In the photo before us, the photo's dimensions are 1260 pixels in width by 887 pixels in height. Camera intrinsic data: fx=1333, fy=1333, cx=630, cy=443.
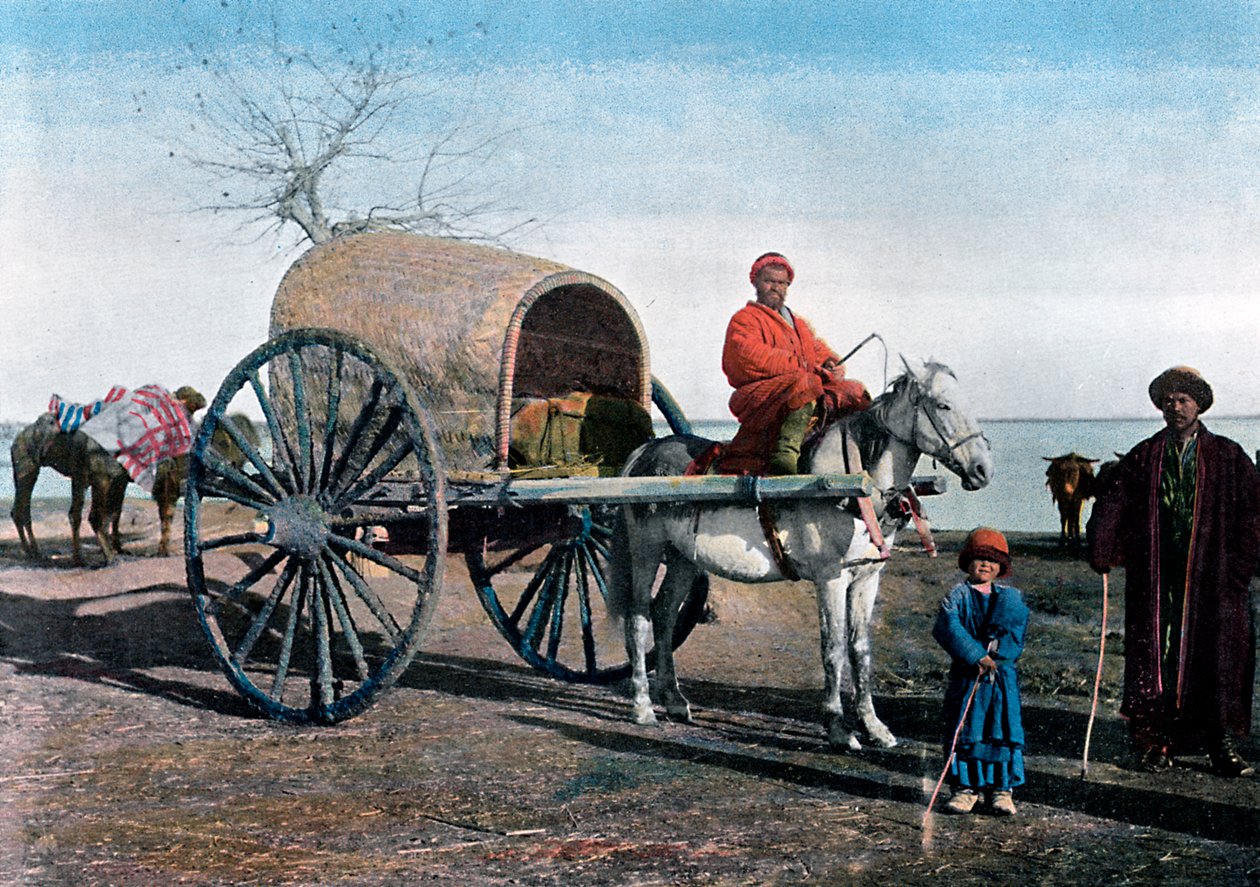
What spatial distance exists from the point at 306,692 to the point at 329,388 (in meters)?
2.41

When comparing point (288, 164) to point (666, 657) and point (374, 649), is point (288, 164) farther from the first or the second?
point (666, 657)

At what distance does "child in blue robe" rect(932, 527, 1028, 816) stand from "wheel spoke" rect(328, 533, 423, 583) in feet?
9.55

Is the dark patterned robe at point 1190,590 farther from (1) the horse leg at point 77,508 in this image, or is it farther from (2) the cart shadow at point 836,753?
(1) the horse leg at point 77,508

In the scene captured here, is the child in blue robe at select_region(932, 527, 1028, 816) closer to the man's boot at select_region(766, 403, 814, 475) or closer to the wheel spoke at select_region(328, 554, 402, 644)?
the man's boot at select_region(766, 403, 814, 475)

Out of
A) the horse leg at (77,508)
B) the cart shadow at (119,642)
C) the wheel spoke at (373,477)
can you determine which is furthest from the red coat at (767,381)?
the horse leg at (77,508)

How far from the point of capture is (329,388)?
777 cm

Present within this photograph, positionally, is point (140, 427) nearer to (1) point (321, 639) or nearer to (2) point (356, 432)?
(1) point (321, 639)

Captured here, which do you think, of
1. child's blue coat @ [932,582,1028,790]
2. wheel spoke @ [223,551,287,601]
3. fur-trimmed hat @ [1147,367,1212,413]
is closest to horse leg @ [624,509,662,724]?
wheel spoke @ [223,551,287,601]

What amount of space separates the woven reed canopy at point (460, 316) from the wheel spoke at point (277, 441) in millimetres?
583

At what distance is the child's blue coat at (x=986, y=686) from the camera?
579 centimetres

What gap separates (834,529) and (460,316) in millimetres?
2450

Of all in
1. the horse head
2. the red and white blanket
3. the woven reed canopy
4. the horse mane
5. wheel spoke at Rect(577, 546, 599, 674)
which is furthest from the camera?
the red and white blanket

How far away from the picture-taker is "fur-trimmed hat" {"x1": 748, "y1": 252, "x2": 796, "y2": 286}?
748 cm

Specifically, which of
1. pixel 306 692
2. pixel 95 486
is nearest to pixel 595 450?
pixel 306 692
